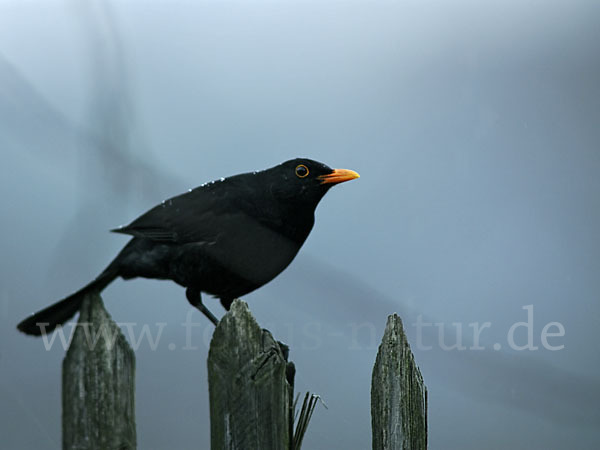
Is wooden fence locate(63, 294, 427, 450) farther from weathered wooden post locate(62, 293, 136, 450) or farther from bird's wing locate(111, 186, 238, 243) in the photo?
bird's wing locate(111, 186, 238, 243)

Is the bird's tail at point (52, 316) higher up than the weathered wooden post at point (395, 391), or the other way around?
the bird's tail at point (52, 316)

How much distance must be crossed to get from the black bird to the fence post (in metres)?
0.74

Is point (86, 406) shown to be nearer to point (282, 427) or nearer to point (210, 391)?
point (210, 391)

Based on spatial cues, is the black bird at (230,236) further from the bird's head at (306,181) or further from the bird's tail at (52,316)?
the bird's tail at (52,316)

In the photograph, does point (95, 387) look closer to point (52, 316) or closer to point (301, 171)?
point (52, 316)

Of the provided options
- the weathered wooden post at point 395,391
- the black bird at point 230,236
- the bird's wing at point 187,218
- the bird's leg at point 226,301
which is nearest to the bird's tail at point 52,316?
the black bird at point 230,236

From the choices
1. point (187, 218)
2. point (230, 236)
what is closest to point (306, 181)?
point (230, 236)

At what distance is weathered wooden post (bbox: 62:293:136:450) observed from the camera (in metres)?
1.28

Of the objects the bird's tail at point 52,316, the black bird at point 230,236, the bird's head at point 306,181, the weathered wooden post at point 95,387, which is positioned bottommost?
the weathered wooden post at point 95,387

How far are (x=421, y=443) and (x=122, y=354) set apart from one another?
76 centimetres

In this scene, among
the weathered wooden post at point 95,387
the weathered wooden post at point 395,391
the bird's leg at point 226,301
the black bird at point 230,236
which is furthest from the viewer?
the bird's leg at point 226,301

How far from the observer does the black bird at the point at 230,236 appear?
6.86 ft

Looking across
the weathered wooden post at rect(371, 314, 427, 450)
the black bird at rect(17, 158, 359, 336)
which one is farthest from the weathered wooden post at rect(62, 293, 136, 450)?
the black bird at rect(17, 158, 359, 336)

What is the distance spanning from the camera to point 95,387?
1.28 metres
